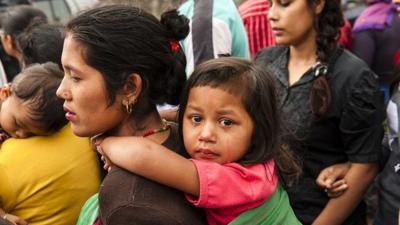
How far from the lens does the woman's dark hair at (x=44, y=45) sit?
2.87m

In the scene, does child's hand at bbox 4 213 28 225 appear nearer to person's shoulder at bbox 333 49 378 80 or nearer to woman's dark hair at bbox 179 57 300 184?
woman's dark hair at bbox 179 57 300 184

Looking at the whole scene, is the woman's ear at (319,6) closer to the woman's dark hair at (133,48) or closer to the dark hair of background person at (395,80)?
the dark hair of background person at (395,80)

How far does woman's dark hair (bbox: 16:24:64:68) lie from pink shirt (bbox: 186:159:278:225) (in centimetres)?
146

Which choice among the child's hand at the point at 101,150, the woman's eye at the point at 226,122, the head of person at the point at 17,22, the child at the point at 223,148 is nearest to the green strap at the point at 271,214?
the child at the point at 223,148

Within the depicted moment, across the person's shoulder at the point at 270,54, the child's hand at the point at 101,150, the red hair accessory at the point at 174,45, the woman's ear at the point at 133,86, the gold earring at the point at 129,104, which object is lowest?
the person's shoulder at the point at 270,54

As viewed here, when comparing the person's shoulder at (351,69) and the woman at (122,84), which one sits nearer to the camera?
the woman at (122,84)

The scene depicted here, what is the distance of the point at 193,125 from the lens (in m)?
1.74

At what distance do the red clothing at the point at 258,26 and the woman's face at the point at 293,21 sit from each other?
1.39 m

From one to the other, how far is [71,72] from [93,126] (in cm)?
17

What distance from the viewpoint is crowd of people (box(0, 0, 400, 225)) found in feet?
5.26

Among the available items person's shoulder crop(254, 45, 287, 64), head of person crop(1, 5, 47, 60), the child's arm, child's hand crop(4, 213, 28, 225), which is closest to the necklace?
the child's arm

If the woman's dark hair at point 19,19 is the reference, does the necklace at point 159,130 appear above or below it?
above

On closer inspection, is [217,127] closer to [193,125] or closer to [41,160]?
[193,125]

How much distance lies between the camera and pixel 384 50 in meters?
4.94
